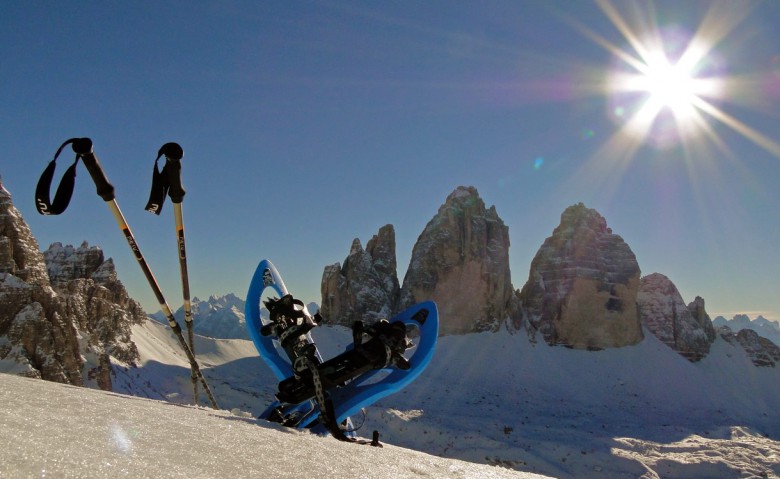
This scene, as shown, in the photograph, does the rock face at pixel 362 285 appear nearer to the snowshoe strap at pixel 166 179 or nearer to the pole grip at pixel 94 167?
the snowshoe strap at pixel 166 179

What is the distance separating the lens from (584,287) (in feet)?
209

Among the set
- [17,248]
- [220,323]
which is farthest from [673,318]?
[220,323]

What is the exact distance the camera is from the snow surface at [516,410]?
3.14m

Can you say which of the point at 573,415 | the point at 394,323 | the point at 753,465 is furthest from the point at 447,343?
the point at 394,323

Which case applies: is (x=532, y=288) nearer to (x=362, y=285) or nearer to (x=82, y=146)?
(x=362, y=285)

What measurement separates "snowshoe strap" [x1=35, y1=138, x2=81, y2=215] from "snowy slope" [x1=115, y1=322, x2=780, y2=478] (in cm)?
2325

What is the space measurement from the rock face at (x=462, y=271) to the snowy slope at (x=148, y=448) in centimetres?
5878

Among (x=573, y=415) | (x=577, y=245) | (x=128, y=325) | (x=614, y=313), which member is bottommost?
(x=573, y=415)

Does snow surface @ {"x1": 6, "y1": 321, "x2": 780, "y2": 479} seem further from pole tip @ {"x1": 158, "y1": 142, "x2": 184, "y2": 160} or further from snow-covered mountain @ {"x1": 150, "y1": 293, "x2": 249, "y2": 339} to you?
snow-covered mountain @ {"x1": 150, "y1": 293, "x2": 249, "y2": 339}

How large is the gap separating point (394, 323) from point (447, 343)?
5515 cm

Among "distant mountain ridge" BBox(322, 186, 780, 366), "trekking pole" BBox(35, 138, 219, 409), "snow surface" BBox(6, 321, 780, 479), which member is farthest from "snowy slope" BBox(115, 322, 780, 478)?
"trekking pole" BBox(35, 138, 219, 409)

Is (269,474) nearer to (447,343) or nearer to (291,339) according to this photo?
(291,339)

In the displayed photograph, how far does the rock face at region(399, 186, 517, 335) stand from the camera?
62906 mm

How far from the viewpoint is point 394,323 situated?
21.4ft
